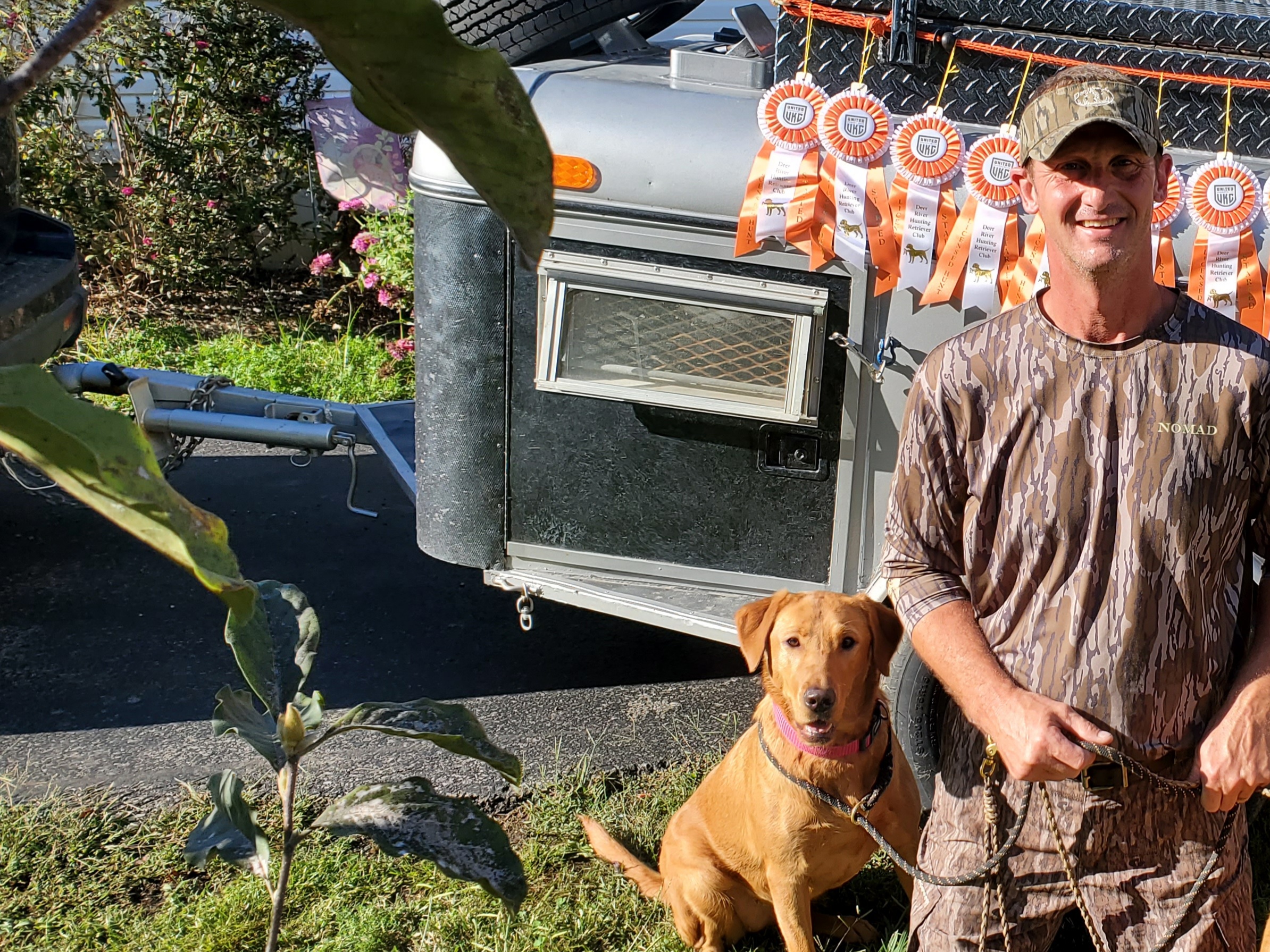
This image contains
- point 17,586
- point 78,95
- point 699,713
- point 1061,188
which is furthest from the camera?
point 78,95

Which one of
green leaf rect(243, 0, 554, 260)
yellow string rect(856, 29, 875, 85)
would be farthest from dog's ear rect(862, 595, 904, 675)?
green leaf rect(243, 0, 554, 260)

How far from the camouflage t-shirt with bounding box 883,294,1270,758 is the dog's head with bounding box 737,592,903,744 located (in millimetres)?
658

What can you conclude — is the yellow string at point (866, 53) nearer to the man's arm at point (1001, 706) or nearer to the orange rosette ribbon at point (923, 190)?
the orange rosette ribbon at point (923, 190)

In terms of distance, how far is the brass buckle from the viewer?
206 cm

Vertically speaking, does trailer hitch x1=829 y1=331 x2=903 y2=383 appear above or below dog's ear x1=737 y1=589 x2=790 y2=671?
above

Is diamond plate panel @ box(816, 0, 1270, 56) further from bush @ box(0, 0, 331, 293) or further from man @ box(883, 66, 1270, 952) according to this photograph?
bush @ box(0, 0, 331, 293)

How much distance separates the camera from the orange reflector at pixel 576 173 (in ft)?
10.9

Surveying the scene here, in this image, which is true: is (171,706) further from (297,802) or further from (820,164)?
(820,164)

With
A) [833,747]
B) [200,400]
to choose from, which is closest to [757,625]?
[833,747]

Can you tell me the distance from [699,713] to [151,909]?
1846mm

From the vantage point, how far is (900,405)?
332 cm

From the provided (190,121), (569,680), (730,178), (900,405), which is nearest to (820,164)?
(730,178)

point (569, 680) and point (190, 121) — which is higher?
point (190, 121)

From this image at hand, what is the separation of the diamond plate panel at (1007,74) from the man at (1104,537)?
3.51 feet
